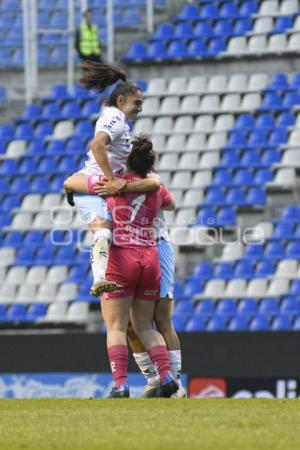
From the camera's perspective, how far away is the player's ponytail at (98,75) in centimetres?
980

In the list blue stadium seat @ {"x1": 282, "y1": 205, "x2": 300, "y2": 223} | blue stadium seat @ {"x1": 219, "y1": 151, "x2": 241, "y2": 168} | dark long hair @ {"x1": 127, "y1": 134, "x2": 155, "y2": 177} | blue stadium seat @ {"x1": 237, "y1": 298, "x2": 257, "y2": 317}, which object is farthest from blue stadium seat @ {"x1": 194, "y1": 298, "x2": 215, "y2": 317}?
dark long hair @ {"x1": 127, "y1": 134, "x2": 155, "y2": 177}

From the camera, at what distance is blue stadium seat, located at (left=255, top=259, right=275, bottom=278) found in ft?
60.7

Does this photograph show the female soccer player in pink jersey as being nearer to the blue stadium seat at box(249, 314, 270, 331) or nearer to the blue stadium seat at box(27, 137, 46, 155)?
the blue stadium seat at box(249, 314, 270, 331)

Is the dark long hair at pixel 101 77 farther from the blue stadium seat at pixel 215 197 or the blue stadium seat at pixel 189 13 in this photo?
the blue stadium seat at pixel 189 13

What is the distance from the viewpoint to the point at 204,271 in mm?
19125

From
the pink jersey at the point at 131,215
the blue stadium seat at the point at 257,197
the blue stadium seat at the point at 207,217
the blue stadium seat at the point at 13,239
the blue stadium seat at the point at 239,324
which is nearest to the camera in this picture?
the pink jersey at the point at 131,215

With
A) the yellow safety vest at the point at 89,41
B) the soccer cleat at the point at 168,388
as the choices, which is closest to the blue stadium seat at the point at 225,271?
the yellow safety vest at the point at 89,41

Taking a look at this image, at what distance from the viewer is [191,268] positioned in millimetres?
19531

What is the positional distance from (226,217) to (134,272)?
9.89 m

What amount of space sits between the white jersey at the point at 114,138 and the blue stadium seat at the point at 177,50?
1273 cm

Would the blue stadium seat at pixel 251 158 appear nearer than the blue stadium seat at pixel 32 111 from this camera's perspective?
Yes

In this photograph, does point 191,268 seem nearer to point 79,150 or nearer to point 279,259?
point 279,259

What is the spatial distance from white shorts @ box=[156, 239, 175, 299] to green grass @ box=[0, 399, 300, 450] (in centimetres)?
90

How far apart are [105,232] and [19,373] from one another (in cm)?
652
